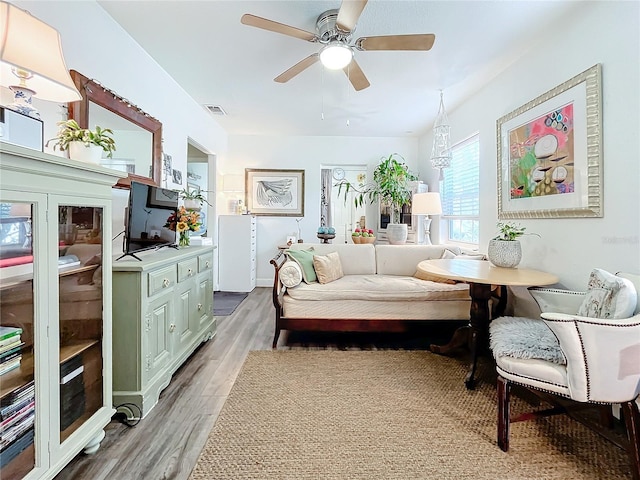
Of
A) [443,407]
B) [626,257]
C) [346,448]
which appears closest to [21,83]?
[346,448]

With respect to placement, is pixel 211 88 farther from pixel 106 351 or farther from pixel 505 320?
pixel 505 320

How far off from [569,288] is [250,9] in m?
2.91

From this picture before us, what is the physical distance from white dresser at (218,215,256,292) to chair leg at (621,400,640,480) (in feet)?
14.3

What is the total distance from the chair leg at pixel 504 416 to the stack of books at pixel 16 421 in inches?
79.7

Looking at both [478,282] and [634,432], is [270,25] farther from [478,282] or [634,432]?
[634,432]

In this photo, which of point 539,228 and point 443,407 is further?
point 539,228

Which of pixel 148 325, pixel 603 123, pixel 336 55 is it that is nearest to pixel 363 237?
pixel 336 55

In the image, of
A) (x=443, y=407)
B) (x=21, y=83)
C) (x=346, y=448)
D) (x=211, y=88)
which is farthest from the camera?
(x=211, y=88)

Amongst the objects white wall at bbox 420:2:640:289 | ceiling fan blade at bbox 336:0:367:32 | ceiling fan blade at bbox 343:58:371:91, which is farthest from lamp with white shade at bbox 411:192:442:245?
ceiling fan blade at bbox 336:0:367:32

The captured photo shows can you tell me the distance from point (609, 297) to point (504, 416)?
2.48 ft

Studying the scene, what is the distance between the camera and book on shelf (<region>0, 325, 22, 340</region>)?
1.09 meters

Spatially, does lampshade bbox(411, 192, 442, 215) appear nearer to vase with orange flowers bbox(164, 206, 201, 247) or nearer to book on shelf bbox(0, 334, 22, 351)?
vase with orange flowers bbox(164, 206, 201, 247)

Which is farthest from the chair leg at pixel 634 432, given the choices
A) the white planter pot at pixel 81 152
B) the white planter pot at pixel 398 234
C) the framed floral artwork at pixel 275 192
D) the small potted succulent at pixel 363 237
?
the framed floral artwork at pixel 275 192

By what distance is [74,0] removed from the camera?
6.15 feet
